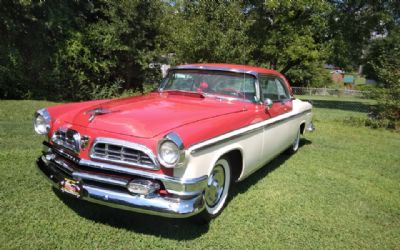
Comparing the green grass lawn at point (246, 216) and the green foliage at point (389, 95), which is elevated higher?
the green foliage at point (389, 95)

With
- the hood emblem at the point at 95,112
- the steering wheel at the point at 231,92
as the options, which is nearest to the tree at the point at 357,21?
the steering wheel at the point at 231,92

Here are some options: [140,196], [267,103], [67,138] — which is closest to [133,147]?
[140,196]

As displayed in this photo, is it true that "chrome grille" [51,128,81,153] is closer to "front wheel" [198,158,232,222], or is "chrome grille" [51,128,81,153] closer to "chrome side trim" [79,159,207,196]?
"chrome side trim" [79,159,207,196]

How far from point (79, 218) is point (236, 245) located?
5.17 feet

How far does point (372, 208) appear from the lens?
16.0 feet

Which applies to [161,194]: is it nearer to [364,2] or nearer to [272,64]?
[364,2]

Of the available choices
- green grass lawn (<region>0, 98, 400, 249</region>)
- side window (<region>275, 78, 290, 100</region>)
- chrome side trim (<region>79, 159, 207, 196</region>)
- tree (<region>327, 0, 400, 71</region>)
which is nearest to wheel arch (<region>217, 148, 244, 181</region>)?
green grass lawn (<region>0, 98, 400, 249</region>)

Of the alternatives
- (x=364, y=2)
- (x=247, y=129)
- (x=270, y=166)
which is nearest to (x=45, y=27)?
(x=270, y=166)

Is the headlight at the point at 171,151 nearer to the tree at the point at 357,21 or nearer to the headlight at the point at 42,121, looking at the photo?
the headlight at the point at 42,121

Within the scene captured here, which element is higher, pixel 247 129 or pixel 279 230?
pixel 247 129

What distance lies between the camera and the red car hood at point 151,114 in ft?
11.7

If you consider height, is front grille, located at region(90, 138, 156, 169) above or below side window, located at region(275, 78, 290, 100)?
below

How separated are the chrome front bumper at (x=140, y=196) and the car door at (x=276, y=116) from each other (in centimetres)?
190

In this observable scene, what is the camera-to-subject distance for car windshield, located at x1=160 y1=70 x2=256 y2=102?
5052mm
